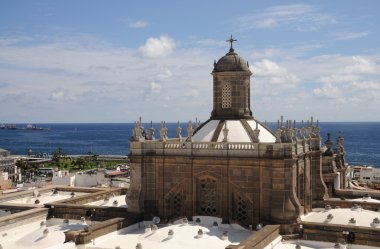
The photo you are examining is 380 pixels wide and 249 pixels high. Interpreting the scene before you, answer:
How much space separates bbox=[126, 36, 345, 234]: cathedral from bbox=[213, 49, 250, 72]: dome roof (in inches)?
2.6

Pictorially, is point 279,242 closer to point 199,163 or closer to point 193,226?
point 193,226

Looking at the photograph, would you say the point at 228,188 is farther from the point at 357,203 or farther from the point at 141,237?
the point at 357,203

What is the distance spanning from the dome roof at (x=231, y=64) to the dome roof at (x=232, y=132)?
3.50 m

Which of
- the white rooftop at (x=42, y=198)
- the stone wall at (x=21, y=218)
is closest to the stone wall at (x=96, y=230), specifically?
the stone wall at (x=21, y=218)

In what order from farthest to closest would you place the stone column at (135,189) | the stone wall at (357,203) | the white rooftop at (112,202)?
1. the white rooftop at (112,202)
2. the stone wall at (357,203)
3. the stone column at (135,189)

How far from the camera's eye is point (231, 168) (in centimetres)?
2916

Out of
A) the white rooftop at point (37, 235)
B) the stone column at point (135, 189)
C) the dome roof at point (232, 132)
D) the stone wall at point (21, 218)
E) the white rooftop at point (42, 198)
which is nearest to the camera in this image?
the white rooftop at point (37, 235)

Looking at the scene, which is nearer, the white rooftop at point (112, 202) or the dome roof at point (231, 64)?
the dome roof at point (231, 64)

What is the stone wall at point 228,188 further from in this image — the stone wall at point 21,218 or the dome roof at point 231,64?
the stone wall at point 21,218

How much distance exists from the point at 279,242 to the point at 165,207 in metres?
7.86

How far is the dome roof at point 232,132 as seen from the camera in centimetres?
3073

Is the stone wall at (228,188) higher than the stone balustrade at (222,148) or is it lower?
lower

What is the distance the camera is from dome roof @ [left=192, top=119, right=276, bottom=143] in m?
30.7

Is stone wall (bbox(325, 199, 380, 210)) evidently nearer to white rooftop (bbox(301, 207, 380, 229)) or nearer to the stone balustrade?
white rooftop (bbox(301, 207, 380, 229))
